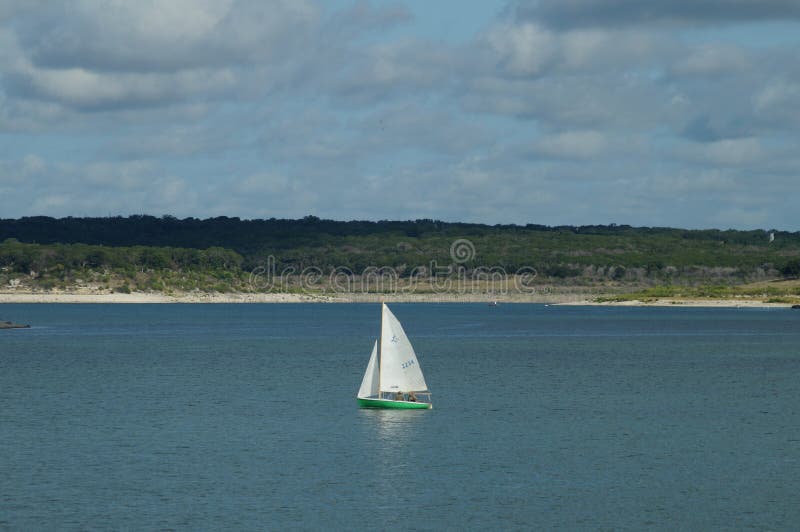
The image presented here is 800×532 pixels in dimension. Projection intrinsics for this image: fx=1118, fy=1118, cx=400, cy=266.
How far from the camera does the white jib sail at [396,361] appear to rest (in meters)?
66.0

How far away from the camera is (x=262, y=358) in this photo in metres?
123

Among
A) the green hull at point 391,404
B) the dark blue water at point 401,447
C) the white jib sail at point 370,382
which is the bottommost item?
the dark blue water at point 401,447

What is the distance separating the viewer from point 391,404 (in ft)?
226

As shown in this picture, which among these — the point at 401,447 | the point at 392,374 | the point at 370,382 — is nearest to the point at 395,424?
the point at 392,374

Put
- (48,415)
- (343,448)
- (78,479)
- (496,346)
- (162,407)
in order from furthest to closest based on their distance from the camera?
(496,346) → (162,407) → (48,415) → (343,448) → (78,479)

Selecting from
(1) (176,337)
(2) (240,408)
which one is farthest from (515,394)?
(1) (176,337)

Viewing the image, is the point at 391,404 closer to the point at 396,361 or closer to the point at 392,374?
the point at 392,374

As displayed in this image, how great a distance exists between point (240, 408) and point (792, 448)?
3546 centimetres

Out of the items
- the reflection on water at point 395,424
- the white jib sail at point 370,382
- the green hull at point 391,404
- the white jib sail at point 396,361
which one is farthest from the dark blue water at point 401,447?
the white jib sail at point 396,361

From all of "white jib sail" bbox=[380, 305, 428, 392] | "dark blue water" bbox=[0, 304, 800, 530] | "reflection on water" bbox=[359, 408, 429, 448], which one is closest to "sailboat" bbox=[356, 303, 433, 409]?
"white jib sail" bbox=[380, 305, 428, 392]

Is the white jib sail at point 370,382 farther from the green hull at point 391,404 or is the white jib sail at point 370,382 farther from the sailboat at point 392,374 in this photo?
the green hull at point 391,404

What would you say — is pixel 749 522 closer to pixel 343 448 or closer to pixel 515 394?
pixel 343 448

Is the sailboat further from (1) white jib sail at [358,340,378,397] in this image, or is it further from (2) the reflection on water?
(2) the reflection on water

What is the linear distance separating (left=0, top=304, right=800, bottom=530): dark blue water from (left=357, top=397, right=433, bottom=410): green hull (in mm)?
671
